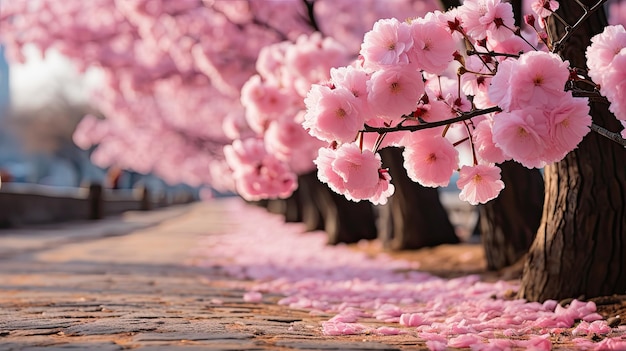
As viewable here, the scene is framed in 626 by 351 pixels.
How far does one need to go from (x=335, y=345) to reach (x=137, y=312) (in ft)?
5.64

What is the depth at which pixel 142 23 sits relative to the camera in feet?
44.8

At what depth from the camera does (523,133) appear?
283 cm

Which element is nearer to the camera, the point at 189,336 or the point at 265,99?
the point at 189,336

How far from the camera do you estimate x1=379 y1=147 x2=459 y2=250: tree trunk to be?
10812mm

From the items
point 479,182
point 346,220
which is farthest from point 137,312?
point 346,220

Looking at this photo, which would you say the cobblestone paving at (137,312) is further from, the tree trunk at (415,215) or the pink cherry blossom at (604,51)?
the tree trunk at (415,215)

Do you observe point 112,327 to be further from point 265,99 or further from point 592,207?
point 265,99

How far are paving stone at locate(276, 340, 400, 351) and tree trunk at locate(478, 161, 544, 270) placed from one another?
15.4 ft

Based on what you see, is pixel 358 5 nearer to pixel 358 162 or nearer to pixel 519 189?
pixel 519 189

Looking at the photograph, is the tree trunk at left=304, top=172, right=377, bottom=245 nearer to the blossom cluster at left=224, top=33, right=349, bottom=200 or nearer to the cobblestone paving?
the cobblestone paving

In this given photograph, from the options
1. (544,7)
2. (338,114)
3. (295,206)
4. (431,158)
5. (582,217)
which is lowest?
(582,217)

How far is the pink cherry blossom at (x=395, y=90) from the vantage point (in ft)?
10.1

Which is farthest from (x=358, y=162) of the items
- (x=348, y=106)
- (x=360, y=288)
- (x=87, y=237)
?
(x=87, y=237)

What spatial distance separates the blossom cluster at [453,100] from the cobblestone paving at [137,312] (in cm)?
87
